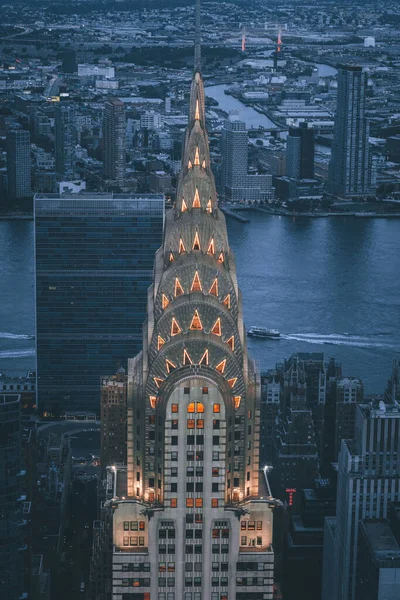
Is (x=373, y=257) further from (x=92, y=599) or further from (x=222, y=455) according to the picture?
(x=222, y=455)

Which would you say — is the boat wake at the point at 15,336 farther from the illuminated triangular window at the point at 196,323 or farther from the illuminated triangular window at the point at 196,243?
the illuminated triangular window at the point at 196,323

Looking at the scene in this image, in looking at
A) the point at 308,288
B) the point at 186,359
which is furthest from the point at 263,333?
the point at 186,359

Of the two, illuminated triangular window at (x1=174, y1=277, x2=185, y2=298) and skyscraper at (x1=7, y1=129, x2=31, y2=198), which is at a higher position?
illuminated triangular window at (x1=174, y1=277, x2=185, y2=298)

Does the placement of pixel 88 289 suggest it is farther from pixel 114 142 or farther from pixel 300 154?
pixel 300 154

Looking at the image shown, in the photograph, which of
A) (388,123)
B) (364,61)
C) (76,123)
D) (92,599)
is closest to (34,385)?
(92,599)

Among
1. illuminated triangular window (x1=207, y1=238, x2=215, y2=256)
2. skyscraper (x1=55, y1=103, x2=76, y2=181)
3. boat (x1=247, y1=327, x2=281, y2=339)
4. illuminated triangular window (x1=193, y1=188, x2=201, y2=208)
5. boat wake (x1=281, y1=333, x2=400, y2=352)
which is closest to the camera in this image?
illuminated triangular window (x1=207, y1=238, x2=215, y2=256)

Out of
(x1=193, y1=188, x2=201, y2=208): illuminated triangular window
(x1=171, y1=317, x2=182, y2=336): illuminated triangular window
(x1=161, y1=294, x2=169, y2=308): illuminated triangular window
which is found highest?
(x1=193, y1=188, x2=201, y2=208): illuminated triangular window

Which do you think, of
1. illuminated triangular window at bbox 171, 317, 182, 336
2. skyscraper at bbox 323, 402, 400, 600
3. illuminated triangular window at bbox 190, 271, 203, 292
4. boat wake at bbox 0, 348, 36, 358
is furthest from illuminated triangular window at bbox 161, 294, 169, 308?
boat wake at bbox 0, 348, 36, 358

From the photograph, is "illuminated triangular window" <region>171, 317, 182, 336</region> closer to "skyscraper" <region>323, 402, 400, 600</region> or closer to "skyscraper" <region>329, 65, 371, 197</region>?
"skyscraper" <region>323, 402, 400, 600</region>
